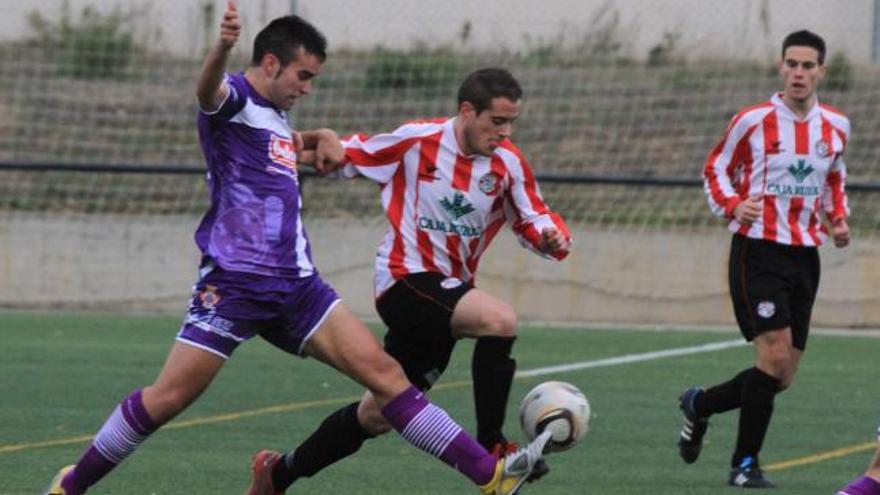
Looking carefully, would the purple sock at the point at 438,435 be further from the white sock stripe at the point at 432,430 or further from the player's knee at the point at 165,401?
the player's knee at the point at 165,401

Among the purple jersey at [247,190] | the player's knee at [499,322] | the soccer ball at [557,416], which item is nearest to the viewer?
A: the purple jersey at [247,190]

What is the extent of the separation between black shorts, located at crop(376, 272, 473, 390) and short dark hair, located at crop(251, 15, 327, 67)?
1.08 meters

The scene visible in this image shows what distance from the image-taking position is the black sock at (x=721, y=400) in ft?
28.6

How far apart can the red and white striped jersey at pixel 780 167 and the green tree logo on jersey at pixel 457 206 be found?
1.48 m

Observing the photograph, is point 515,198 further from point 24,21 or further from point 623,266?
point 24,21

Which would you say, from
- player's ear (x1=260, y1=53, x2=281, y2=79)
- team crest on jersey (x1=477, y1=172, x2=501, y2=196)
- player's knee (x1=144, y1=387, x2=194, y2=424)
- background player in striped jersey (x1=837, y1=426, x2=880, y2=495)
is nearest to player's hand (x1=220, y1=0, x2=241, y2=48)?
player's ear (x1=260, y1=53, x2=281, y2=79)

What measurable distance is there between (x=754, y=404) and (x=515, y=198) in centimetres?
156

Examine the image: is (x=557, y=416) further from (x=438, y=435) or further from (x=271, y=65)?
(x=271, y=65)

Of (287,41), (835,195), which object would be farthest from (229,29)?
(835,195)

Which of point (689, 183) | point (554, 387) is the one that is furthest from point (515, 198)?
point (689, 183)

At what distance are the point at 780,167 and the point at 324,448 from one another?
260 centimetres

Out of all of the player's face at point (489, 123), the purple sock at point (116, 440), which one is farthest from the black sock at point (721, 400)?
the purple sock at point (116, 440)

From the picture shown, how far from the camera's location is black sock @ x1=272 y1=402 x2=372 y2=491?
7316mm

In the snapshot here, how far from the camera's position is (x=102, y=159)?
17469 mm
